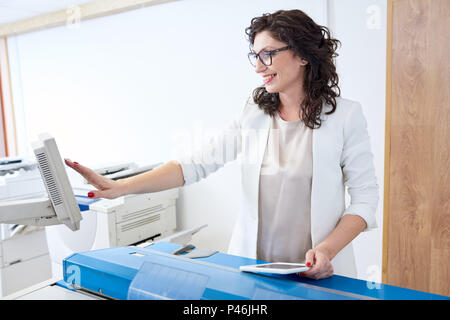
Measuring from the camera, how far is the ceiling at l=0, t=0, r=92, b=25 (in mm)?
3086

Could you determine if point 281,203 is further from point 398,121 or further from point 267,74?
point 398,121

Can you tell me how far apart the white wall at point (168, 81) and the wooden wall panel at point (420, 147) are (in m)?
0.12

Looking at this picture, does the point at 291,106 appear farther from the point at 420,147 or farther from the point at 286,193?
the point at 420,147

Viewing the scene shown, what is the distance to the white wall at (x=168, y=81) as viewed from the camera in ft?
7.54

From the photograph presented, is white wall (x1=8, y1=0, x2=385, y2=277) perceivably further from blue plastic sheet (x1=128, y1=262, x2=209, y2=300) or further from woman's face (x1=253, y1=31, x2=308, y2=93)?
blue plastic sheet (x1=128, y1=262, x2=209, y2=300)

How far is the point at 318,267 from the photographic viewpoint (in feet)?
3.12

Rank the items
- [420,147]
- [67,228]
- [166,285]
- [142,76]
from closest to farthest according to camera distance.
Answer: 1. [166,285]
2. [420,147]
3. [67,228]
4. [142,76]

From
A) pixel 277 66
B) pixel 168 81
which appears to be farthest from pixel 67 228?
pixel 277 66

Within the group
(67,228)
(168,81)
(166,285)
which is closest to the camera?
(166,285)

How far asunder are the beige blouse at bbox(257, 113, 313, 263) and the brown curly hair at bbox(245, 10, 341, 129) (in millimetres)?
62

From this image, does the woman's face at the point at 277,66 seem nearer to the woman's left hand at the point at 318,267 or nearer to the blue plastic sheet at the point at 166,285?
the woman's left hand at the point at 318,267

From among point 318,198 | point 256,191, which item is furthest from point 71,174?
point 318,198

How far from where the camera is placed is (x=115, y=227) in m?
2.24

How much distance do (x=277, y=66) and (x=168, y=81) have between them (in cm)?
181
